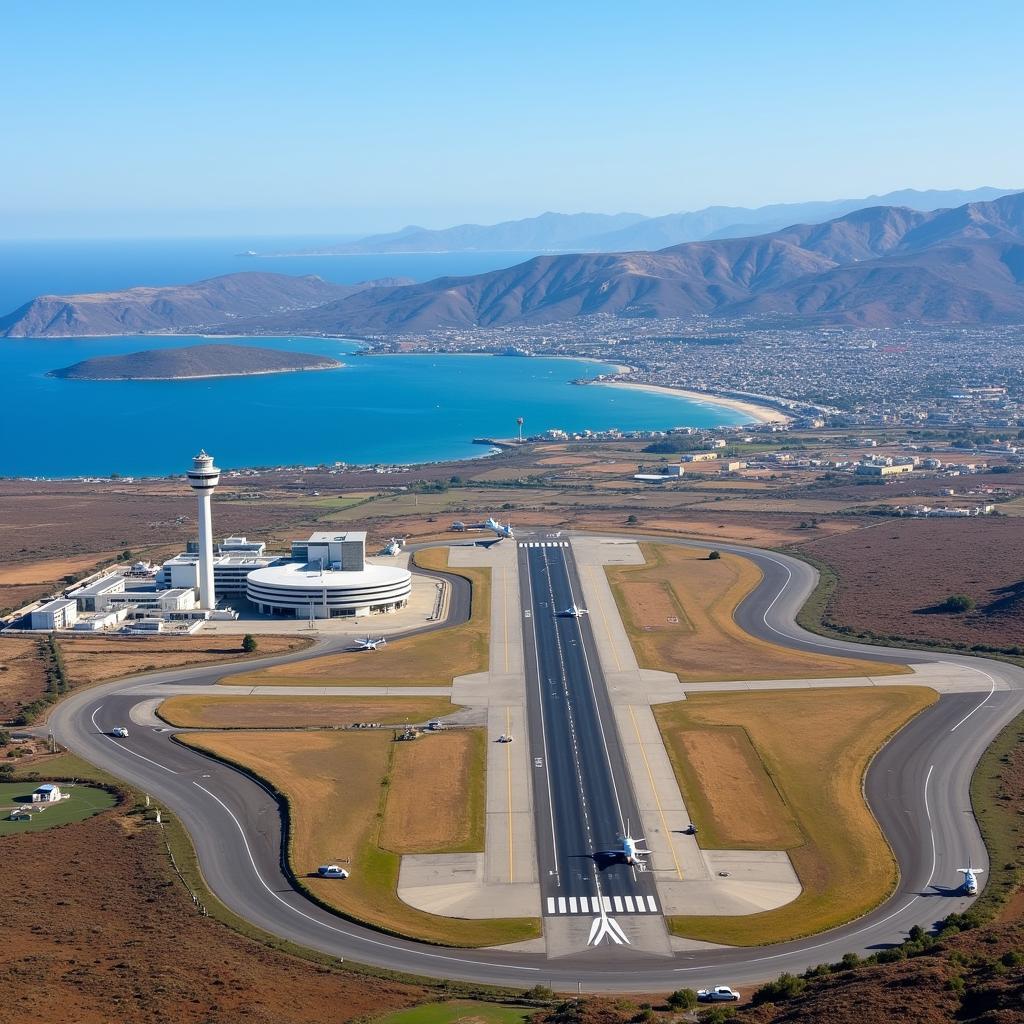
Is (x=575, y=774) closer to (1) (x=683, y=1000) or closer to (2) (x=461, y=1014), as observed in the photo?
(1) (x=683, y=1000)

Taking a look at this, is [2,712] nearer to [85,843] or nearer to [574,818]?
[85,843]

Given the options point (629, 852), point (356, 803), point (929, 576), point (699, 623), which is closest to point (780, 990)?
point (629, 852)

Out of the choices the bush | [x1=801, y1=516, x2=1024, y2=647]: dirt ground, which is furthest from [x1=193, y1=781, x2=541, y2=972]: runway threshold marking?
[x1=801, y1=516, x2=1024, y2=647]: dirt ground

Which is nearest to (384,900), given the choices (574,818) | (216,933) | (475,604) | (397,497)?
(216,933)

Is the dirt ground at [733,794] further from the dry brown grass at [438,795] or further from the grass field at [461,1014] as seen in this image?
the grass field at [461,1014]

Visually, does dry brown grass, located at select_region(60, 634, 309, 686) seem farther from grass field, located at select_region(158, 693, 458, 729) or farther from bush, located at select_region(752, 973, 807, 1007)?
bush, located at select_region(752, 973, 807, 1007)

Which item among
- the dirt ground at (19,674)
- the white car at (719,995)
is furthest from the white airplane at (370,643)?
the white car at (719,995)
